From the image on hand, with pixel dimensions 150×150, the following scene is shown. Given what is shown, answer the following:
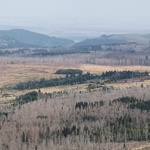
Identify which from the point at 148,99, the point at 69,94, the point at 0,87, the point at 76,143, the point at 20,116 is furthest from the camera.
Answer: the point at 0,87

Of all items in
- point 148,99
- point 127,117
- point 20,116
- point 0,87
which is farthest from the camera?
point 0,87

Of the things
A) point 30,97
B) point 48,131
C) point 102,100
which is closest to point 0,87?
point 30,97

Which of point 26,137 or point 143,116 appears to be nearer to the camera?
point 26,137

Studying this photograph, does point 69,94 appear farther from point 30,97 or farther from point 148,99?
point 148,99

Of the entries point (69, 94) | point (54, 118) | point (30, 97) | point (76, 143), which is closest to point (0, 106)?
point (30, 97)

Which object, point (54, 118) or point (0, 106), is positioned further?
point (0, 106)

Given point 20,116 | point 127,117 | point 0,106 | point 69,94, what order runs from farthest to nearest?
point 69,94
point 0,106
point 20,116
point 127,117

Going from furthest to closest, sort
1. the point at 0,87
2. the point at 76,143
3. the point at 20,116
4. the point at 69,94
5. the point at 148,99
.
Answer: the point at 0,87 → the point at 69,94 → the point at 148,99 → the point at 20,116 → the point at 76,143

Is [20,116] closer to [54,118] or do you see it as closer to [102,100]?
[54,118]
